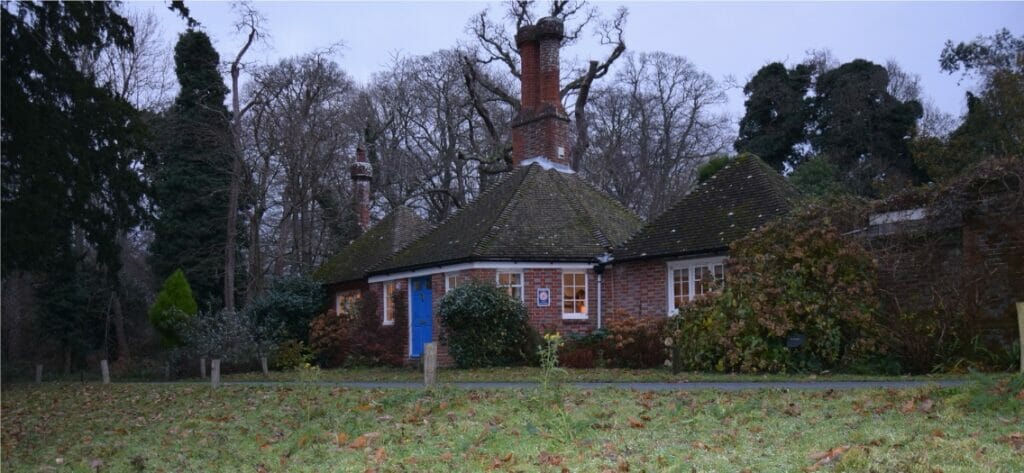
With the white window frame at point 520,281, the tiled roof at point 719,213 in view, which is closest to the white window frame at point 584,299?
the white window frame at point 520,281

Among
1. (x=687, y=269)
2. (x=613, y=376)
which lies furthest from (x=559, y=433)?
(x=687, y=269)

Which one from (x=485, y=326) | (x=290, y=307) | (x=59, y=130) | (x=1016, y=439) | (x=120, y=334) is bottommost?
(x=1016, y=439)

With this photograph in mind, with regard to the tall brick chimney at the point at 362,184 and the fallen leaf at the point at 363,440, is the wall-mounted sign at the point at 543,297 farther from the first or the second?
the fallen leaf at the point at 363,440

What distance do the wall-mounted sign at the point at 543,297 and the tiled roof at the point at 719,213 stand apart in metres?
2.03

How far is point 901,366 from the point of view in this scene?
15031 millimetres

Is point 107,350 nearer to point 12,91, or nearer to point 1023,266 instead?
point 12,91

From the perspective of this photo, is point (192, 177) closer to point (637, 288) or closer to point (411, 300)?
point (411, 300)

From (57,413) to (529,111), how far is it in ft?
53.7

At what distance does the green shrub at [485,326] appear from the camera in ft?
73.5

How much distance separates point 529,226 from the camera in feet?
82.2

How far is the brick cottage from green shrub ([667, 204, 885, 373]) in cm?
141

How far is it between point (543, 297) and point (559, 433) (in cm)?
1513

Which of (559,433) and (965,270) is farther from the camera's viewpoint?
(965,270)

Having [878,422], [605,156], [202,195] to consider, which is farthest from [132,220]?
[605,156]
